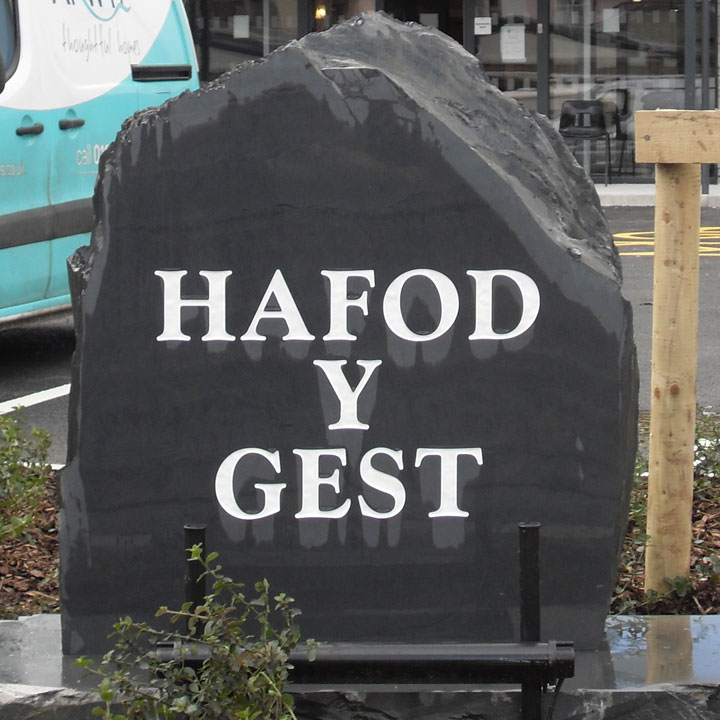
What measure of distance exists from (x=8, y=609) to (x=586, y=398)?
1.61 m

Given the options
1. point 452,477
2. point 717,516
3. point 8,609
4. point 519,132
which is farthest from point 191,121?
point 717,516

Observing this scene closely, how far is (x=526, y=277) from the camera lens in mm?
2852

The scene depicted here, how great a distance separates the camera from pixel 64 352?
25.6ft

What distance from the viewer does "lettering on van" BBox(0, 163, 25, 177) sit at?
255 inches

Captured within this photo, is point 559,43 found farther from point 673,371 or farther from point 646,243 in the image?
point 673,371

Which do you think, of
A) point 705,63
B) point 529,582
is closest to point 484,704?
point 529,582

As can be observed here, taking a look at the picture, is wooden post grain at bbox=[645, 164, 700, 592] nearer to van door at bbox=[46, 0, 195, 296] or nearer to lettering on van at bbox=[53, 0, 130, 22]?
van door at bbox=[46, 0, 195, 296]

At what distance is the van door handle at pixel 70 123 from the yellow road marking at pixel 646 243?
4.88m

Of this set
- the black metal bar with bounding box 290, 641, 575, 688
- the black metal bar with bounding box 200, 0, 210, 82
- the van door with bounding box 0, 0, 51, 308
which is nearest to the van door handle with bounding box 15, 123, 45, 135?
the van door with bounding box 0, 0, 51, 308

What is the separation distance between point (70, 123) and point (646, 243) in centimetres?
646

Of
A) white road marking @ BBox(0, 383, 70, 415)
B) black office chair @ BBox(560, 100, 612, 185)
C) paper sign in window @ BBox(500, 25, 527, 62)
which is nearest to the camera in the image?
white road marking @ BBox(0, 383, 70, 415)

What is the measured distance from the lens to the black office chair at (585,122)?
1684 centimetres

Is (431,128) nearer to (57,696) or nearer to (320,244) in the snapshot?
(320,244)

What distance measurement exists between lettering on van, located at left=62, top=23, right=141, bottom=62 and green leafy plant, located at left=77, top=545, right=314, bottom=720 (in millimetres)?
4574
